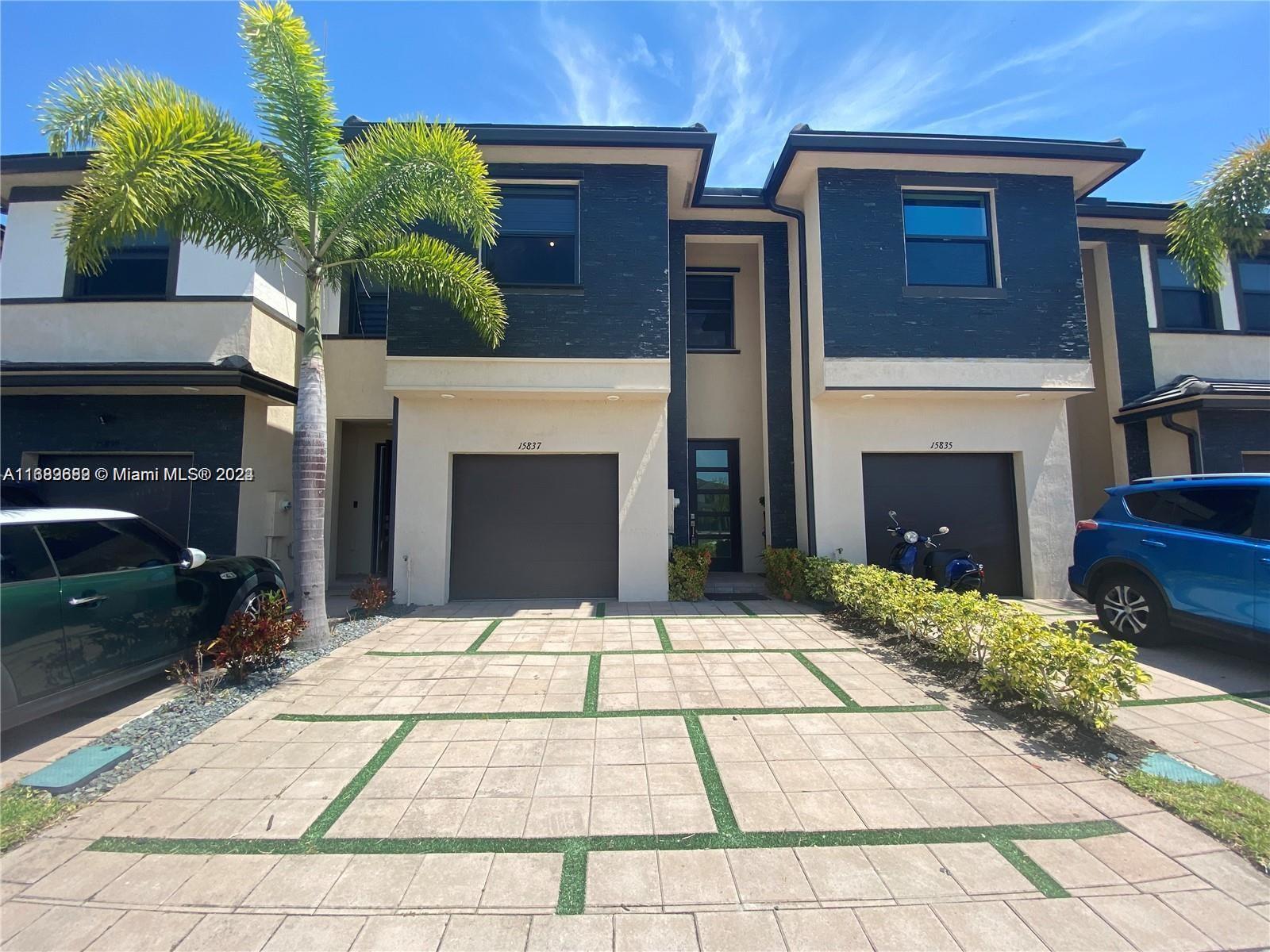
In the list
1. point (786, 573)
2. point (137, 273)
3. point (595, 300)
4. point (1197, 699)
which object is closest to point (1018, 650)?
point (1197, 699)

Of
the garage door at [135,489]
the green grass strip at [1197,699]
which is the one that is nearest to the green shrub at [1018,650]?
the green grass strip at [1197,699]

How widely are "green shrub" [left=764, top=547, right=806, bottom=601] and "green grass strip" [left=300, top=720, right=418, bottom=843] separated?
6.01 metres

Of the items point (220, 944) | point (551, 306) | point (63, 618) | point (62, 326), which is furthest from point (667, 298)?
point (62, 326)

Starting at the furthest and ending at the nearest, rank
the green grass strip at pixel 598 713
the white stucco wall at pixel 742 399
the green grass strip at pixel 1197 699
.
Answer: the white stucco wall at pixel 742 399
the green grass strip at pixel 1197 699
the green grass strip at pixel 598 713

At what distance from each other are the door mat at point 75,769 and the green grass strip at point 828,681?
5.26 m

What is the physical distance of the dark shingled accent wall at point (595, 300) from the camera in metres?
8.04

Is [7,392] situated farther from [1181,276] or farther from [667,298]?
[1181,276]

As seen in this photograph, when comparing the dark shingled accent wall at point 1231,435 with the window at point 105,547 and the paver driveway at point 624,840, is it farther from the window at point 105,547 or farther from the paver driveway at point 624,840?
the window at point 105,547

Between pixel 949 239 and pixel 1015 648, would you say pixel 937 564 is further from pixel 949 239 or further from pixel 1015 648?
pixel 949 239

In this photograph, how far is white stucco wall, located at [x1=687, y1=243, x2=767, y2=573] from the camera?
10820 mm

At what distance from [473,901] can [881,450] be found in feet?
27.1

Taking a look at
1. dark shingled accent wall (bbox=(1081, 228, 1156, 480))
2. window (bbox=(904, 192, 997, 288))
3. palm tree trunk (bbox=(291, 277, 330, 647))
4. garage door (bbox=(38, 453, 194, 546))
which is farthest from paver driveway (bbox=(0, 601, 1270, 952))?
dark shingled accent wall (bbox=(1081, 228, 1156, 480))

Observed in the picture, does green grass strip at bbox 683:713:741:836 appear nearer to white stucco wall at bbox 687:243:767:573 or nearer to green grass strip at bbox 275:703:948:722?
green grass strip at bbox 275:703:948:722

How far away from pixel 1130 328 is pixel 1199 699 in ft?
28.6
